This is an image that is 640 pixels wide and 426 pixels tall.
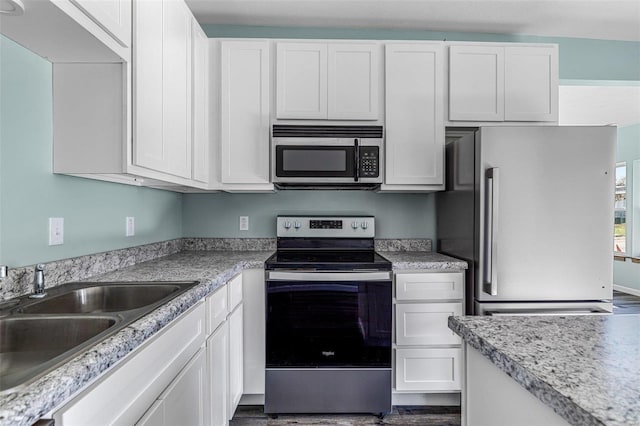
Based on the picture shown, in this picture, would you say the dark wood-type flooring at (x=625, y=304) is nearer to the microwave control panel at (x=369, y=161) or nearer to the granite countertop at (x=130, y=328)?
the granite countertop at (x=130, y=328)

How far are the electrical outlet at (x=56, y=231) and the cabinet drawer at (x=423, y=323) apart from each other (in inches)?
67.1

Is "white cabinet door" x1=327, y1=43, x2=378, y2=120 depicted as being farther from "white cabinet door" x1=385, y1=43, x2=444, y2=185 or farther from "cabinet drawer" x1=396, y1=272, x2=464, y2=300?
"cabinet drawer" x1=396, y1=272, x2=464, y2=300

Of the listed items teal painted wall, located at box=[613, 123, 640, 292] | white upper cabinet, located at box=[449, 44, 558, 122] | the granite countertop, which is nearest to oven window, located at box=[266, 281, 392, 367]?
the granite countertop

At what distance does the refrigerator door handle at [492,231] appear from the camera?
1.86 m

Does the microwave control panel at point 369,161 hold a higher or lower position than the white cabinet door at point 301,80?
lower

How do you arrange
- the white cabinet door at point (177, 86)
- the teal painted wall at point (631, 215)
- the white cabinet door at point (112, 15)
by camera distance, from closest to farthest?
the white cabinet door at point (112, 15) → the white cabinet door at point (177, 86) → the teal painted wall at point (631, 215)

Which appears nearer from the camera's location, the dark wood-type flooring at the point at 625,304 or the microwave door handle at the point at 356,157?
the microwave door handle at the point at 356,157

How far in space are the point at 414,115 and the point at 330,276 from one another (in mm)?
1212

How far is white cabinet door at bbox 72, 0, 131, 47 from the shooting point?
1042 millimetres

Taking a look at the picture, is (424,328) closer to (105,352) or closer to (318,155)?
(318,155)

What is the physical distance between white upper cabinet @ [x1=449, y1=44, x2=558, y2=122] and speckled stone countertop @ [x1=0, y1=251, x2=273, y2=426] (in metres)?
1.91

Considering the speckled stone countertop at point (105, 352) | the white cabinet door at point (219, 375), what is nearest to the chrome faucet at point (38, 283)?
the speckled stone countertop at point (105, 352)

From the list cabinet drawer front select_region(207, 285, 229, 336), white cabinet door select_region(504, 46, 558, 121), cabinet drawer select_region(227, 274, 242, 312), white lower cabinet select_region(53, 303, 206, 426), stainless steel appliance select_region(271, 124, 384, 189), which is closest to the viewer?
white lower cabinet select_region(53, 303, 206, 426)

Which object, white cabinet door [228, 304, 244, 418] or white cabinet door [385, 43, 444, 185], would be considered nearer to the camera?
white cabinet door [228, 304, 244, 418]
